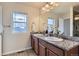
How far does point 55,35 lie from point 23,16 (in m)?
0.84

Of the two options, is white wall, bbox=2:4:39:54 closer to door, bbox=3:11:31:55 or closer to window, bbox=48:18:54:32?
door, bbox=3:11:31:55

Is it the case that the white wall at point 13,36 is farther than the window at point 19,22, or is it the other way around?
the white wall at point 13,36

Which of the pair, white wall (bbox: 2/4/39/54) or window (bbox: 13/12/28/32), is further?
white wall (bbox: 2/4/39/54)

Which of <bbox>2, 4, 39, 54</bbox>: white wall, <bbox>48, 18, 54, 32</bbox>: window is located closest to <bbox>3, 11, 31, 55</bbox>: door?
<bbox>2, 4, 39, 54</bbox>: white wall

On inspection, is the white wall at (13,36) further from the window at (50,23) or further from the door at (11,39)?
the window at (50,23)

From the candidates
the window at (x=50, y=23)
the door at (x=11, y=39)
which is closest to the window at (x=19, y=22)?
the door at (x=11, y=39)

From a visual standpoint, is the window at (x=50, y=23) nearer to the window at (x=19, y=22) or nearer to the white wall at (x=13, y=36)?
the white wall at (x=13, y=36)

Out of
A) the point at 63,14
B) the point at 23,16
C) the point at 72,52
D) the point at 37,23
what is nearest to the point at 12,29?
the point at 23,16

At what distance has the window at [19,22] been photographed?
1697mm

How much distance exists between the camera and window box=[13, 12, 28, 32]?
1.70m

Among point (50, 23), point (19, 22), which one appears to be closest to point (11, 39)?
point (19, 22)

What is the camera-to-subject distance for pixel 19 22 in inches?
66.7

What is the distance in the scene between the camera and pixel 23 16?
1.76 meters

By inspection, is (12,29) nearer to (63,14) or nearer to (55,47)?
(55,47)
